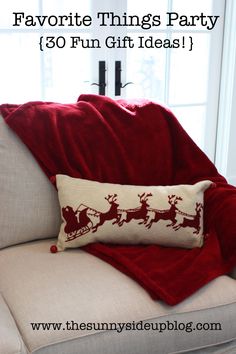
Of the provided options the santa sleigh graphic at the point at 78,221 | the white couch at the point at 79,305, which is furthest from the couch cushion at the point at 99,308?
the santa sleigh graphic at the point at 78,221

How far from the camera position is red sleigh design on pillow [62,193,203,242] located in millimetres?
1618

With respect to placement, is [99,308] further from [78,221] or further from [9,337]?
[78,221]

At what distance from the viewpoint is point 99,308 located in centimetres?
133

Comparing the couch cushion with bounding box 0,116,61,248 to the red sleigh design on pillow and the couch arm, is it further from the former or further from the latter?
the couch arm

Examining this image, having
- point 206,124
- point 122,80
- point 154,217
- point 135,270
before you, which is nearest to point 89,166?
point 154,217

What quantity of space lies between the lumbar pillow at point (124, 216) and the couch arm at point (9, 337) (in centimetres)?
36

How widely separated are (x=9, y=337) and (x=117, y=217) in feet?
1.85

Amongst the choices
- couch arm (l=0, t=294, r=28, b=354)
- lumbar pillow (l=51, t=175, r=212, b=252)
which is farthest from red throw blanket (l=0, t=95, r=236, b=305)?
couch arm (l=0, t=294, r=28, b=354)

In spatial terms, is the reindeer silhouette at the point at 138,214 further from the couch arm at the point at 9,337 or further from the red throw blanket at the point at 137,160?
the couch arm at the point at 9,337

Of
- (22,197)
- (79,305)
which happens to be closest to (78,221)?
(22,197)

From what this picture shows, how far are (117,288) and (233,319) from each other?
1.18 feet

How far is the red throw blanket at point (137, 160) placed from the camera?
1.52m

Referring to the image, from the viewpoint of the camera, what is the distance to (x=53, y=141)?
1733 millimetres

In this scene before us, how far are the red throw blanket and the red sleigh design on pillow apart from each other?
8cm
